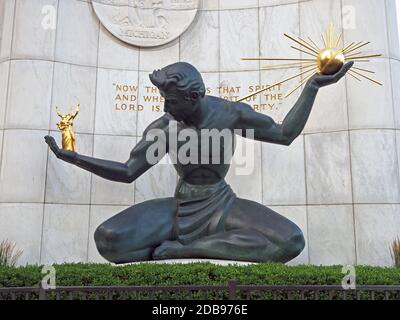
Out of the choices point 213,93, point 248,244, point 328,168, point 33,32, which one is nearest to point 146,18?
point 213,93

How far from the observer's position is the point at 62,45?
401 inches

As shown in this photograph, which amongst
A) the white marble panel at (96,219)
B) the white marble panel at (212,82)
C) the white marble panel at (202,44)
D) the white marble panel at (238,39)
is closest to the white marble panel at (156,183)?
the white marble panel at (96,219)

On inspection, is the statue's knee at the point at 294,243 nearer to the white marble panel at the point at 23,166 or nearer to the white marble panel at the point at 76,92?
the white marble panel at the point at 23,166

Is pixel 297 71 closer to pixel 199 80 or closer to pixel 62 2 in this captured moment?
pixel 199 80

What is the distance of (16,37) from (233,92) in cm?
464

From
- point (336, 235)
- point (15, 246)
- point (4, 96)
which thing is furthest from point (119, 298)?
point (4, 96)

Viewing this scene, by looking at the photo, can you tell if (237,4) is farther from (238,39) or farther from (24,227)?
(24,227)

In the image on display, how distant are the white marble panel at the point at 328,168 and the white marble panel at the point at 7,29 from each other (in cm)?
650

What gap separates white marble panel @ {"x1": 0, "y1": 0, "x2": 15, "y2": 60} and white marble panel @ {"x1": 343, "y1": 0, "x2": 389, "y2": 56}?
271 inches

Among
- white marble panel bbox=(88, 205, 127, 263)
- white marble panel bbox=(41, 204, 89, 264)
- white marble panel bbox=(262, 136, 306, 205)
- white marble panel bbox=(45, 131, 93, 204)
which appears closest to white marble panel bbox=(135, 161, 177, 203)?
white marble panel bbox=(88, 205, 127, 263)

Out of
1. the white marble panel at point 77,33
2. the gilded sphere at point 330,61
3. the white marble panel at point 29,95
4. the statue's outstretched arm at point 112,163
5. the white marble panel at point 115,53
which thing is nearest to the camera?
the gilded sphere at point 330,61

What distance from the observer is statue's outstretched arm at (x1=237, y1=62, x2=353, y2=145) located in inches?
255

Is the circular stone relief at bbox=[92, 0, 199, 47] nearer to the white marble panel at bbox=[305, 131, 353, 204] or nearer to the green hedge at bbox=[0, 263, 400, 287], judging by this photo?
the white marble panel at bbox=[305, 131, 353, 204]

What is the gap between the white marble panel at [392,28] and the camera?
980 cm
